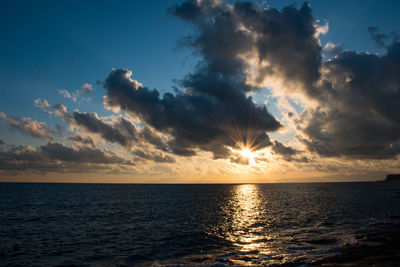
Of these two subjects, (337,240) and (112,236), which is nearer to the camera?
(337,240)

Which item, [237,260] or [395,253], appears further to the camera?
[237,260]

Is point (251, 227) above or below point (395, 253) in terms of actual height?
below

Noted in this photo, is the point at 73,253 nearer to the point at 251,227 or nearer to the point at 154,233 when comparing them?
the point at 154,233

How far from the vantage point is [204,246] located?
29328 mm

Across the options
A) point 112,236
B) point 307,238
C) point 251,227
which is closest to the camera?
point 307,238

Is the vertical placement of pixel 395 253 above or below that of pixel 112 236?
above

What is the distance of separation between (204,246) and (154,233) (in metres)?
10.5

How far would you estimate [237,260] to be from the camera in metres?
23.3

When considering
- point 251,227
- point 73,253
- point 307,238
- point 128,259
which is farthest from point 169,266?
point 251,227

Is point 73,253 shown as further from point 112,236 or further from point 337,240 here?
point 337,240

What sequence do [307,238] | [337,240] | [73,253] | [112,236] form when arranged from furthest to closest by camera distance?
[112,236] < [307,238] < [337,240] < [73,253]

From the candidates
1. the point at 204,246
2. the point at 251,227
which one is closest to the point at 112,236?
the point at 204,246

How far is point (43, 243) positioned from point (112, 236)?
27.9ft

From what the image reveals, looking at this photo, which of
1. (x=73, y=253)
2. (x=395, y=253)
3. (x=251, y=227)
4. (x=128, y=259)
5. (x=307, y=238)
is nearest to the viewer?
(x=395, y=253)
